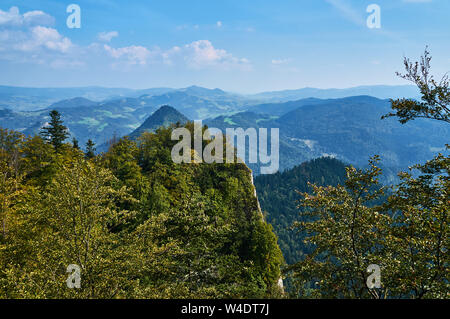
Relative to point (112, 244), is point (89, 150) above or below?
above

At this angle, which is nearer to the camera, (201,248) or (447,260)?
(447,260)

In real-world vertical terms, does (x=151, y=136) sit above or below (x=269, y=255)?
above

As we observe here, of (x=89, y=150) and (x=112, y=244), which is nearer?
(x=112, y=244)

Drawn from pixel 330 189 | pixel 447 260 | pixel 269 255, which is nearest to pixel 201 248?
pixel 330 189

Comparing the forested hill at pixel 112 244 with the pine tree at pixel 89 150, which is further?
the pine tree at pixel 89 150

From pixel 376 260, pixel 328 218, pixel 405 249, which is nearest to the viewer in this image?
pixel 376 260

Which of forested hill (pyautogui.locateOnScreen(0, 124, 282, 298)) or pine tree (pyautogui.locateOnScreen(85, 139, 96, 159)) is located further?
pine tree (pyautogui.locateOnScreen(85, 139, 96, 159))

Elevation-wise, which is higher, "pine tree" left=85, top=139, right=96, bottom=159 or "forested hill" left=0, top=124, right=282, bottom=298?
"pine tree" left=85, top=139, right=96, bottom=159

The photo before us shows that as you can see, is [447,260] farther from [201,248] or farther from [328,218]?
[201,248]

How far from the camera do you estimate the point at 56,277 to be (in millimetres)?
12406

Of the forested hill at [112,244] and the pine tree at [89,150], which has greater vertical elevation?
the pine tree at [89,150]
